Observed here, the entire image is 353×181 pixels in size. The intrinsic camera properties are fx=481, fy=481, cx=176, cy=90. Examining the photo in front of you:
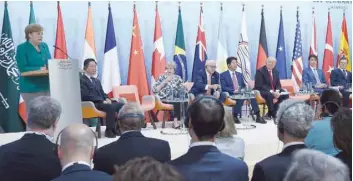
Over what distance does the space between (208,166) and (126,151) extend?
640 mm

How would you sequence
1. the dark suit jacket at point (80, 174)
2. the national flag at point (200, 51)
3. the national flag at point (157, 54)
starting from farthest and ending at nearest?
the national flag at point (200, 51) → the national flag at point (157, 54) → the dark suit jacket at point (80, 174)

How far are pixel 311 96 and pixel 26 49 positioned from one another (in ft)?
14.8

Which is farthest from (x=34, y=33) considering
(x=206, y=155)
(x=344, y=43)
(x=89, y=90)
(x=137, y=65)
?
(x=344, y=43)

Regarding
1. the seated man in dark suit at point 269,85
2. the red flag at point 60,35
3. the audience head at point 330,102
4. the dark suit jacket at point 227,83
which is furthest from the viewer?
the seated man in dark suit at point 269,85

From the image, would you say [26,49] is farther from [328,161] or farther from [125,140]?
[328,161]

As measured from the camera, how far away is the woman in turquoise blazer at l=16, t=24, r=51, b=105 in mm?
5324

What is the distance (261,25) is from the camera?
346 inches

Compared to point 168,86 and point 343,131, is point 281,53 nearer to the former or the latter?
point 168,86

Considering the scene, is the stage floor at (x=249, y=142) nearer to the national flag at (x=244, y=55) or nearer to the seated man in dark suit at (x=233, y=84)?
the seated man in dark suit at (x=233, y=84)

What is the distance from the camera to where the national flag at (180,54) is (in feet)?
26.4

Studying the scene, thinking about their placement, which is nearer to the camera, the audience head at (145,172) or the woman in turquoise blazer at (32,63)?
the audience head at (145,172)

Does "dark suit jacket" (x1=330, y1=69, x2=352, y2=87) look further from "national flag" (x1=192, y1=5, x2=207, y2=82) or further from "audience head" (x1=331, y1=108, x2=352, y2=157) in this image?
"audience head" (x1=331, y1=108, x2=352, y2=157)

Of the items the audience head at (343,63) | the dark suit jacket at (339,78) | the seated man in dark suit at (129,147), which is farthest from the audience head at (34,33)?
the audience head at (343,63)

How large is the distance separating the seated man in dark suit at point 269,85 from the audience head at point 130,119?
5.04 meters
